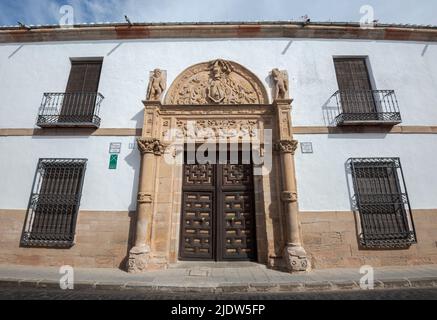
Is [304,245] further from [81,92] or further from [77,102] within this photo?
[81,92]

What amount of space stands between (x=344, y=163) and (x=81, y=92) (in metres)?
7.77

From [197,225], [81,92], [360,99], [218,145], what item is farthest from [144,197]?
[360,99]

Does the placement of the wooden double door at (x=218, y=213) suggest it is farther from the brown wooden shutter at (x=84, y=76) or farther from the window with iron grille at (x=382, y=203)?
the brown wooden shutter at (x=84, y=76)

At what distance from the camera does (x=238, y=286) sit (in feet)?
12.8

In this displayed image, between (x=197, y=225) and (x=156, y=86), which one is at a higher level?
(x=156, y=86)

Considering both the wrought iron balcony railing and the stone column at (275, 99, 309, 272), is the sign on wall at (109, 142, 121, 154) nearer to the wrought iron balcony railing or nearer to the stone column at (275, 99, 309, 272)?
the stone column at (275, 99, 309, 272)

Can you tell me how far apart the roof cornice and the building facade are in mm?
40

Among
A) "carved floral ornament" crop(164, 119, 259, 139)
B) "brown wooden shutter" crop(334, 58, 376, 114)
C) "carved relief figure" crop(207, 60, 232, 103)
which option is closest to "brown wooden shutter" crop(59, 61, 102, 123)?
"carved floral ornament" crop(164, 119, 259, 139)

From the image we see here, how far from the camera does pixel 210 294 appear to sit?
150 inches

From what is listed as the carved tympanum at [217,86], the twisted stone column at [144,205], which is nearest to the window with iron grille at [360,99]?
the carved tympanum at [217,86]

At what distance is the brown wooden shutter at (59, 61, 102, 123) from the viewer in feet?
21.1

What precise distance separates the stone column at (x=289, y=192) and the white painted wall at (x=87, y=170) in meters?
3.77

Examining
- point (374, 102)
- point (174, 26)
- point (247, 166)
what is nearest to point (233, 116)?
point (247, 166)
